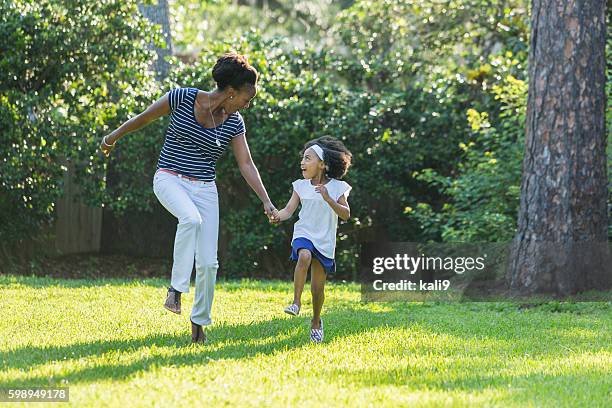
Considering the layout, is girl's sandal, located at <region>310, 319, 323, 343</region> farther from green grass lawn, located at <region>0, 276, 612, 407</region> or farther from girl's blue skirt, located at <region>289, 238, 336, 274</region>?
girl's blue skirt, located at <region>289, 238, 336, 274</region>

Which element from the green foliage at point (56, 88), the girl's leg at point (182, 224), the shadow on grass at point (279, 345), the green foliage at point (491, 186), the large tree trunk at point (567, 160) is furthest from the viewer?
the green foliage at point (56, 88)

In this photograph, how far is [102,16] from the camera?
13.5 meters

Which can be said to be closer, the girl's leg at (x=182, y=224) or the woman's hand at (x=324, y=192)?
the girl's leg at (x=182, y=224)

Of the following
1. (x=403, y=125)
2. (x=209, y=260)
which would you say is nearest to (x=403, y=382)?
(x=209, y=260)

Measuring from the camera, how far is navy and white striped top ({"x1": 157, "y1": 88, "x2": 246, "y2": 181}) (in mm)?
6910

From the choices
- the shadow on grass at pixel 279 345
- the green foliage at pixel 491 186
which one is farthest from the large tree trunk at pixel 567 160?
the green foliage at pixel 491 186

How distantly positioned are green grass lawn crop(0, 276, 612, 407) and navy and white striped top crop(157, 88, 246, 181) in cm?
124

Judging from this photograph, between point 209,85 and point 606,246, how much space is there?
6.43m

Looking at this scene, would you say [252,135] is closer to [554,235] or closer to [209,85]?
[209,85]

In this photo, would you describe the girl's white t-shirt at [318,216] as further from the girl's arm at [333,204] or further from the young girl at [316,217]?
the girl's arm at [333,204]

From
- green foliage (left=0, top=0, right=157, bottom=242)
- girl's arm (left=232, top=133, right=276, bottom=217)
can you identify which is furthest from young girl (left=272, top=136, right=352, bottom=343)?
green foliage (left=0, top=0, right=157, bottom=242)

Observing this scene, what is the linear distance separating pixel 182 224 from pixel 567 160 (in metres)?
5.17

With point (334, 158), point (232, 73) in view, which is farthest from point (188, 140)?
point (334, 158)

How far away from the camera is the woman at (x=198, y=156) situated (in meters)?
6.85
